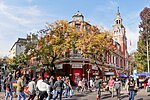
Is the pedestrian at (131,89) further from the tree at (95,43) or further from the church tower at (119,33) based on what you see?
the church tower at (119,33)

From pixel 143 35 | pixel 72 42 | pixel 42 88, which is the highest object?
pixel 143 35

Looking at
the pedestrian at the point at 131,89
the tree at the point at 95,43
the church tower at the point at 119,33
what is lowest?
the pedestrian at the point at 131,89

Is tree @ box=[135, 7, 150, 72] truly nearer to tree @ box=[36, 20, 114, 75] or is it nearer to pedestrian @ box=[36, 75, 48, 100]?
tree @ box=[36, 20, 114, 75]

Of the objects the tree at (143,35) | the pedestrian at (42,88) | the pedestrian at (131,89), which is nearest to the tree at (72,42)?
the tree at (143,35)

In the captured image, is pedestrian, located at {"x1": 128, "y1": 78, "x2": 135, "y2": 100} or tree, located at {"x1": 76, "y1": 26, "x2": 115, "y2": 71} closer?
pedestrian, located at {"x1": 128, "y1": 78, "x2": 135, "y2": 100}

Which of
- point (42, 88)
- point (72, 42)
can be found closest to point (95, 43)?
point (72, 42)

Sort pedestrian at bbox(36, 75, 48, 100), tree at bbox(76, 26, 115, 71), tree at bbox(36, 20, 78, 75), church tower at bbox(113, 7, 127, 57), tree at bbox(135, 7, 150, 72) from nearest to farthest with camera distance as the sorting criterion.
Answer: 1. pedestrian at bbox(36, 75, 48, 100)
2. tree at bbox(76, 26, 115, 71)
3. tree at bbox(36, 20, 78, 75)
4. tree at bbox(135, 7, 150, 72)
5. church tower at bbox(113, 7, 127, 57)

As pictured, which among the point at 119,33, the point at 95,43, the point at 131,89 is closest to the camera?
→ the point at 131,89

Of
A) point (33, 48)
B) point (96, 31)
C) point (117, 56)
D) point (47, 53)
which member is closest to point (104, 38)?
point (96, 31)

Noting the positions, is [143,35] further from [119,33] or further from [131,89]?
[119,33]

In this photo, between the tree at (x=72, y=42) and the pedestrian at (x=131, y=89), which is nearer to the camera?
the pedestrian at (x=131, y=89)

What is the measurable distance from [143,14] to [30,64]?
72.2 feet

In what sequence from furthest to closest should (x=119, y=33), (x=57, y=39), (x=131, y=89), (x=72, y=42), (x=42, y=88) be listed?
(x=119, y=33) → (x=72, y=42) → (x=57, y=39) → (x=131, y=89) → (x=42, y=88)

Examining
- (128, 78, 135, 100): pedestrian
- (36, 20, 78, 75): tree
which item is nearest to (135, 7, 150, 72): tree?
(36, 20, 78, 75): tree
